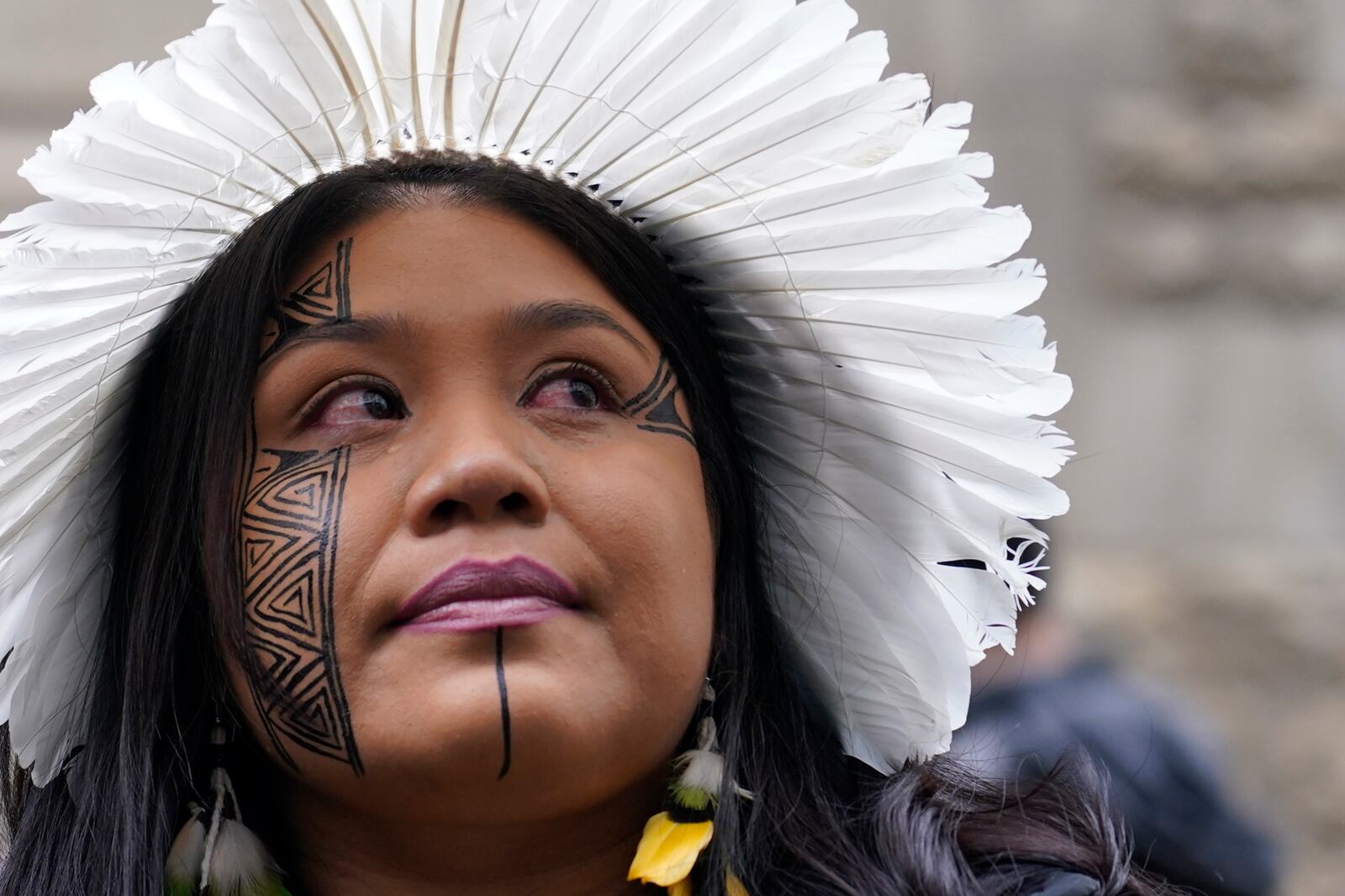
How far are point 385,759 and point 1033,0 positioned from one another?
9.84ft

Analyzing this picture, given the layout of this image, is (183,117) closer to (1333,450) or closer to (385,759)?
(385,759)

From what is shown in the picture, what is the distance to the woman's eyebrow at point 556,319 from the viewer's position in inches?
77.2

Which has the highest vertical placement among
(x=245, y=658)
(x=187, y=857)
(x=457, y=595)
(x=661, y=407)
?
(x=661, y=407)

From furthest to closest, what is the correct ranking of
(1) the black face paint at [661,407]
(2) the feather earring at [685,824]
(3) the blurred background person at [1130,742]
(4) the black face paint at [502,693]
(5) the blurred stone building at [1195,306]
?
(5) the blurred stone building at [1195,306] < (3) the blurred background person at [1130,742] < (1) the black face paint at [661,407] < (2) the feather earring at [685,824] < (4) the black face paint at [502,693]

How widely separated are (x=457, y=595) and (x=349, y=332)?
1.20ft

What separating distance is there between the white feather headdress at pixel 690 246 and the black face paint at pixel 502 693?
0.57m

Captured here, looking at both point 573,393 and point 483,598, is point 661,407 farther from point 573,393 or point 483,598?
point 483,598

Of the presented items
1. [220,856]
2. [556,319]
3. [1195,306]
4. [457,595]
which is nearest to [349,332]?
[556,319]

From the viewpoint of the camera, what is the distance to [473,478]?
1.81m

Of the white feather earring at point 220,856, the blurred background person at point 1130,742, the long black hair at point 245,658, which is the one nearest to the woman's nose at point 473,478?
the long black hair at point 245,658

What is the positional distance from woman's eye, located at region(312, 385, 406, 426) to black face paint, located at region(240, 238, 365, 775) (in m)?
0.04

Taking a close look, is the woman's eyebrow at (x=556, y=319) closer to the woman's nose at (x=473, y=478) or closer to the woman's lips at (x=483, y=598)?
the woman's nose at (x=473, y=478)

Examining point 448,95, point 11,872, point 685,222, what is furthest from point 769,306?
point 11,872

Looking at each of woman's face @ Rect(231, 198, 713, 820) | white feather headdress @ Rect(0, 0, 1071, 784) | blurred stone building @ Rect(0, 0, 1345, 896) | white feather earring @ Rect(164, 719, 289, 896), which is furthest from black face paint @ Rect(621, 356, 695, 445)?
blurred stone building @ Rect(0, 0, 1345, 896)
